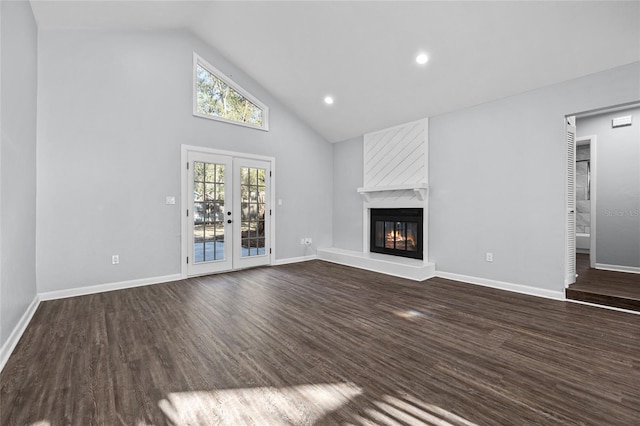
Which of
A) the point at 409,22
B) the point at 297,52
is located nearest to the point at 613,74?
the point at 409,22

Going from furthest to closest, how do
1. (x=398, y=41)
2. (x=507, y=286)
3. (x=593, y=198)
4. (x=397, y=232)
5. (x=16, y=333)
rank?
(x=397, y=232)
(x=593, y=198)
(x=507, y=286)
(x=398, y=41)
(x=16, y=333)

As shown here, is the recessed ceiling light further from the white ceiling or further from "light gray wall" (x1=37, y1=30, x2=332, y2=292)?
"light gray wall" (x1=37, y1=30, x2=332, y2=292)

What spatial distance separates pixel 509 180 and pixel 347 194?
10.1 ft

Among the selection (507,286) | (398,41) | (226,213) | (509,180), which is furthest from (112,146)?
(507,286)

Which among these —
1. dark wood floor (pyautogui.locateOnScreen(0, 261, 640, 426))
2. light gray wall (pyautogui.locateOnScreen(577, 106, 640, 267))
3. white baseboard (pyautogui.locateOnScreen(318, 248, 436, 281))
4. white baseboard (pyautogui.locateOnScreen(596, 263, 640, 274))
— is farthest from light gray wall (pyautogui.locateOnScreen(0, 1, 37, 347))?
light gray wall (pyautogui.locateOnScreen(577, 106, 640, 267))

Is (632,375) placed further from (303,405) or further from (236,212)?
(236,212)

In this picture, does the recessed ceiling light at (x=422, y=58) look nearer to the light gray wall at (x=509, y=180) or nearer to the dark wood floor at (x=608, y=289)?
the light gray wall at (x=509, y=180)

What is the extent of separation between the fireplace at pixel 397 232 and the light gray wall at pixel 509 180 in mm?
316

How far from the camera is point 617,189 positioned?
15.4 feet

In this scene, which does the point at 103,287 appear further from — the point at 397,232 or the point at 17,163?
the point at 397,232

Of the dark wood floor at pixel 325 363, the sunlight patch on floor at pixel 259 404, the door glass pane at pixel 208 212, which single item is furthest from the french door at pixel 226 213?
the sunlight patch on floor at pixel 259 404

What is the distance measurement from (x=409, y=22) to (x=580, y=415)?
3742 millimetres

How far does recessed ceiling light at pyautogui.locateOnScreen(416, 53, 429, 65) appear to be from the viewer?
358cm

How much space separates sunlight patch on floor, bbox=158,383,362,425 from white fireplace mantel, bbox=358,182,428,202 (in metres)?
3.51
